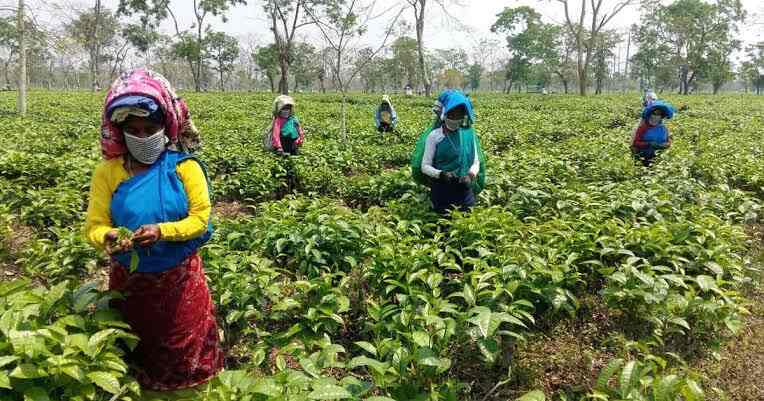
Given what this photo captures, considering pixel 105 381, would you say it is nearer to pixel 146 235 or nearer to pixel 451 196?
pixel 146 235

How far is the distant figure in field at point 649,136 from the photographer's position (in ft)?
22.2

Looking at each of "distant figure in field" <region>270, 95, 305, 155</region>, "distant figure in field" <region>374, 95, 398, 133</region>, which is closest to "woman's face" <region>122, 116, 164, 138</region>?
"distant figure in field" <region>270, 95, 305, 155</region>

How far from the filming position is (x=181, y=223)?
2.15 m

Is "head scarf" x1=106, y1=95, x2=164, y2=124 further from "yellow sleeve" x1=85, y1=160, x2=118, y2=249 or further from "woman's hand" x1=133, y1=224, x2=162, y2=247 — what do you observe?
"woman's hand" x1=133, y1=224, x2=162, y2=247

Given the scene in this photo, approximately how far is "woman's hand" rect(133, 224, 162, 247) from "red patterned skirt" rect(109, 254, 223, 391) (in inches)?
13.7

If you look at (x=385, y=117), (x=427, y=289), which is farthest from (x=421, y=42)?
(x=427, y=289)

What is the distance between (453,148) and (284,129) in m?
4.00

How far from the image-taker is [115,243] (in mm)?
1988

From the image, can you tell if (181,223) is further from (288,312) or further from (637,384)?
(637,384)

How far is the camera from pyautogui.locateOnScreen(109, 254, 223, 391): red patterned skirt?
2.33 metres

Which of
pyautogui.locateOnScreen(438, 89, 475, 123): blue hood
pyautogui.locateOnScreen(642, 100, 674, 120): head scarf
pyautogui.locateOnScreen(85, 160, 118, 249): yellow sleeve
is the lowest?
pyautogui.locateOnScreen(85, 160, 118, 249): yellow sleeve

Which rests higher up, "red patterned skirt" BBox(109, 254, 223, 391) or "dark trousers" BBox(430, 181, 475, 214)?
"dark trousers" BBox(430, 181, 475, 214)

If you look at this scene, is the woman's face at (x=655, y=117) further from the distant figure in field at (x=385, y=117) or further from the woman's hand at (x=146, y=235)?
the woman's hand at (x=146, y=235)

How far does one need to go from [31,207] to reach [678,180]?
22.3 ft
